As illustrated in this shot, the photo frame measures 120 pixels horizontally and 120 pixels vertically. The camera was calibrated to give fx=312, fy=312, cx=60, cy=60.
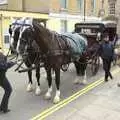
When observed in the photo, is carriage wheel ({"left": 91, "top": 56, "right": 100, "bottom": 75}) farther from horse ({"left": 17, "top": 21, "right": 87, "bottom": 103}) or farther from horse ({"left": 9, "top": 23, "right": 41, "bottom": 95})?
horse ({"left": 9, "top": 23, "right": 41, "bottom": 95})

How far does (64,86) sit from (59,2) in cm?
1891

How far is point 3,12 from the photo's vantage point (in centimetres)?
2105

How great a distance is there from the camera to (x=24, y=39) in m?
8.00

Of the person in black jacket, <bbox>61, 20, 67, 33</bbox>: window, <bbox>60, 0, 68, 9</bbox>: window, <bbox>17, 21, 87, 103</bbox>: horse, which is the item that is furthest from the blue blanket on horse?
<bbox>60, 0, 68, 9</bbox>: window

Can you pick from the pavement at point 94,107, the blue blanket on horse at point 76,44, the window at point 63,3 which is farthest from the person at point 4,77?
the window at point 63,3

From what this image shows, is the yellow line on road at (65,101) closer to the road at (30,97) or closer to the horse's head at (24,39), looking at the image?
the road at (30,97)

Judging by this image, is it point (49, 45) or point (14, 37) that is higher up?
point (14, 37)

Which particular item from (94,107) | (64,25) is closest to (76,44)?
(94,107)

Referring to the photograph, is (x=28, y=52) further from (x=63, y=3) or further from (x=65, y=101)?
(x=63, y=3)

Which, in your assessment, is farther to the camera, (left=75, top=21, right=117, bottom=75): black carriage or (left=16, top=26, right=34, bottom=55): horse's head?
(left=75, top=21, right=117, bottom=75): black carriage

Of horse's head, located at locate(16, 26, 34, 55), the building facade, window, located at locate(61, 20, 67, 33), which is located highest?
the building facade

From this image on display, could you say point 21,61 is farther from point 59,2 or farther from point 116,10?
point 116,10

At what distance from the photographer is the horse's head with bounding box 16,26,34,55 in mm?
7914

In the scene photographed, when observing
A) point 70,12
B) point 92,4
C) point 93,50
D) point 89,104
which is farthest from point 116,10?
point 89,104
